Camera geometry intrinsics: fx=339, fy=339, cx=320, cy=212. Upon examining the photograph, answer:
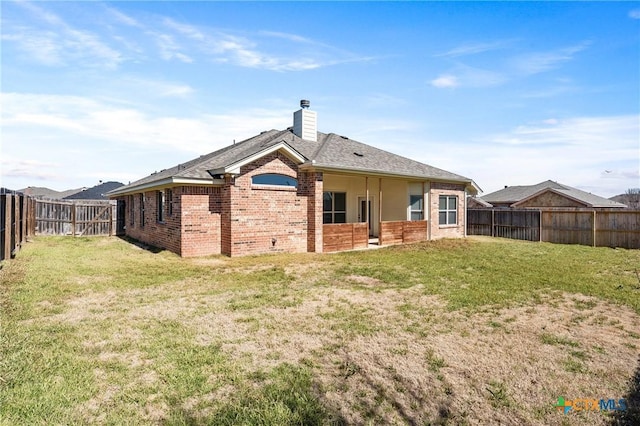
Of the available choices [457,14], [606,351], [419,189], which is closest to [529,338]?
[606,351]

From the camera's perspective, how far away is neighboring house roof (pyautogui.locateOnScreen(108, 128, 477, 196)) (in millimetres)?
12898

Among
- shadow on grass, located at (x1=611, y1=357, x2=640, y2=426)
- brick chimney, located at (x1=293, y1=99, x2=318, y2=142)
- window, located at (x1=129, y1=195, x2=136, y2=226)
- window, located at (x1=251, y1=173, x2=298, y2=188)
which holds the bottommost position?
shadow on grass, located at (x1=611, y1=357, x2=640, y2=426)

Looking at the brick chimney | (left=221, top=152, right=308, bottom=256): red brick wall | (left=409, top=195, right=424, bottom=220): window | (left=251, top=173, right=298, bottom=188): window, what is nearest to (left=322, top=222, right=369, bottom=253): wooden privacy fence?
(left=221, top=152, right=308, bottom=256): red brick wall

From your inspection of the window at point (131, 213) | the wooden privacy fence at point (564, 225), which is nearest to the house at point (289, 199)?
the window at point (131, 213)

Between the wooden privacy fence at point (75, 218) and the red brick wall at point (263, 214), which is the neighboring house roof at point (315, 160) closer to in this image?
the red brick wall at point (263, 214)

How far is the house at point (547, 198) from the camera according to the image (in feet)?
99.3

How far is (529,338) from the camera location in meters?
5.25

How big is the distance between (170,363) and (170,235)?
1053cm

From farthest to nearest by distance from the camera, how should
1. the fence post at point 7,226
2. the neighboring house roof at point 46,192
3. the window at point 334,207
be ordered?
the neighboring house roof at point 46,192
the window at point 334,207
the fence post at point 7,226

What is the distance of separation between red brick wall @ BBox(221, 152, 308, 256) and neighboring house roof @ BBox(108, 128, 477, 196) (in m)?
0.59

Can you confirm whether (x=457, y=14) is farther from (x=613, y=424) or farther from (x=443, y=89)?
(x=613, y=424)

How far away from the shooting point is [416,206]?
62.5 feet

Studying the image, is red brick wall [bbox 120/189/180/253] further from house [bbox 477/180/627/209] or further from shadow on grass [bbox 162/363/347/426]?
house [bbox 477/180/627/209]

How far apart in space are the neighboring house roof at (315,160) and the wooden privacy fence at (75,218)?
1.59 metres
